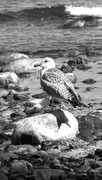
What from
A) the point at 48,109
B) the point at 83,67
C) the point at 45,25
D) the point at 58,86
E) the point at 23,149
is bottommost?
the point at 45,25

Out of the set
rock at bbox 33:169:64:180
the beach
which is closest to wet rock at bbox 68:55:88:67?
the beach

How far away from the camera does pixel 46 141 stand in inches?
378

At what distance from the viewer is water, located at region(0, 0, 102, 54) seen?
68.3 feet

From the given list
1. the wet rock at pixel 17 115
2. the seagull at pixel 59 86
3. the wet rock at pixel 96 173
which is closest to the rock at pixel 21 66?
the wet rock at pixel 17 115

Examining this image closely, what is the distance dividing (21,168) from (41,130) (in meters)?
1.50

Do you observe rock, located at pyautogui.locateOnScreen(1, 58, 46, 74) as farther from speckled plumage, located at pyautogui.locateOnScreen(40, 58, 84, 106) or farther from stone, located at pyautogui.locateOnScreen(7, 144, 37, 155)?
stone, located at pyautogui.locateOnScreen(7, 144, 37, 155)

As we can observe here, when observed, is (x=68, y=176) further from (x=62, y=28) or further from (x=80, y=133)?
(x=62, y=28)

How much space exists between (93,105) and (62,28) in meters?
13.3

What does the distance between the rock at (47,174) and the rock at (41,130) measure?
1.53 meters

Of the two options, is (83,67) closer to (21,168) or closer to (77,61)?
(77,61)

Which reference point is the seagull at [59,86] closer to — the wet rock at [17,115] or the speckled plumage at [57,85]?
the speckled plumage at [57,85]

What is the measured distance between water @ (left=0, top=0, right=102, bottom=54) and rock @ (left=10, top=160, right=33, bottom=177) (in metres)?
11.4

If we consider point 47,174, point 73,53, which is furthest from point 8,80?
point 47,174

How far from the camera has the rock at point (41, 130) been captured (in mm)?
9578
